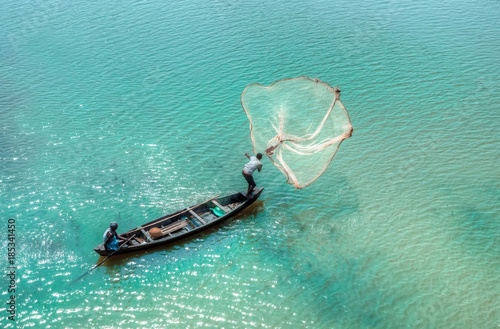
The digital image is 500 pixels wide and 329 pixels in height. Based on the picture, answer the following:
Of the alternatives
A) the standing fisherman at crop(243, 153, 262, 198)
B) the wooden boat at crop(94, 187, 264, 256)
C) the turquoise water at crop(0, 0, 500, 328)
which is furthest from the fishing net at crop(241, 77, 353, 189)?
the turquoise water at crop(0, 0, 500, 328)

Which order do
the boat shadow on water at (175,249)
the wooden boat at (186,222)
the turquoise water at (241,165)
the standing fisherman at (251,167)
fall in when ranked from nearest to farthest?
the turquoise water at (241,165)
the boat shadow on water at (175,249)
the wooden boat at (186,222)
the standing fisherman at (251,167)

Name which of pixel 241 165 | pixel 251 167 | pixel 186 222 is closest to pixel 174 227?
pixel 186 222

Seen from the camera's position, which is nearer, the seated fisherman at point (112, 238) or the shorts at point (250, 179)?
the seated fisherman at point (112, 238)

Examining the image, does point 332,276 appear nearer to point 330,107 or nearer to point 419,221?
point 419,221

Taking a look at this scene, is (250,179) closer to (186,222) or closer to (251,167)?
(251,167)

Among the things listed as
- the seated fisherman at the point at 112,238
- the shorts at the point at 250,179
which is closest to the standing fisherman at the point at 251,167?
the shorts at the point at 250,179

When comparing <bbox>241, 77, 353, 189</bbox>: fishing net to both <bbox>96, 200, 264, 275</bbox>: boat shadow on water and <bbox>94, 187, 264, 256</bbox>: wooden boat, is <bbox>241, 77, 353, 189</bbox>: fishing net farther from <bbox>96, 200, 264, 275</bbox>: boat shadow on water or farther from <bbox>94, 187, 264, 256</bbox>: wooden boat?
<bbox>96, 200, 264, 275</bbox>: boat shadow on water

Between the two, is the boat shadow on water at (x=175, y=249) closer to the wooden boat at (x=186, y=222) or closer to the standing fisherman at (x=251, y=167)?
the wooden boat at (x=186, y=222)

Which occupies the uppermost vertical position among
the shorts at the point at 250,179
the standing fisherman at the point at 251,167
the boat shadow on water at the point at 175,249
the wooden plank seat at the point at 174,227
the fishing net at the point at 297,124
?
the fishing net at the point at 297,124
